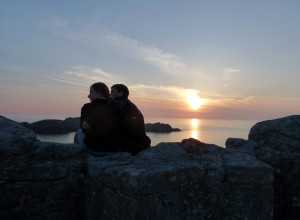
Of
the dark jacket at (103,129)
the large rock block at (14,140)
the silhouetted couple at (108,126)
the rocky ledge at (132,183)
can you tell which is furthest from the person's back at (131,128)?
the large rock block at (14,140)

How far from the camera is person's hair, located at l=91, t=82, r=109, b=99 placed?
12.2 ft

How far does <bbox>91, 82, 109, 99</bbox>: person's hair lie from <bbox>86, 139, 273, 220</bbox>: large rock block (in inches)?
41.9

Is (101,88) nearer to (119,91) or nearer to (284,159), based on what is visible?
(119,91)

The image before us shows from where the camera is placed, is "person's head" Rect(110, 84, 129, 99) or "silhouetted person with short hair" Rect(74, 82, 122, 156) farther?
"person's head" Rect(110, 84, 129, 99)

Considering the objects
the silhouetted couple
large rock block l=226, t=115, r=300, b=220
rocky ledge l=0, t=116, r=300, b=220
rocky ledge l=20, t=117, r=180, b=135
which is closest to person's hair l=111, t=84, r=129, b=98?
the silhouetted couple

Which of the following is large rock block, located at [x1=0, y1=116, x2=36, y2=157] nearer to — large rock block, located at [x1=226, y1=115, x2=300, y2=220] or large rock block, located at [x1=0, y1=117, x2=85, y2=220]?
large rock block, located at [x1=0, y1=117, x2=85, y2=220]

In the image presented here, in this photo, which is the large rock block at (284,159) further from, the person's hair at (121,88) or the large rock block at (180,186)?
the person's hair at (121,88)

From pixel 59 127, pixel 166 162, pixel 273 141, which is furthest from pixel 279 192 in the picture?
pixel 59 127

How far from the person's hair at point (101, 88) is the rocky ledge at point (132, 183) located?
93 cm

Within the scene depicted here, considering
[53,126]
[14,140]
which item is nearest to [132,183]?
[14,140]

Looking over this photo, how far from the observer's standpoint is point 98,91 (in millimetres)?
3719

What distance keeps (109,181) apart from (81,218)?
1.05m

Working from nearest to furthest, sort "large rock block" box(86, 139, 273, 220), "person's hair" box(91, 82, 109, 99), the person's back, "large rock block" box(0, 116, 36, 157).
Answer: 1. "large rock block" box(86, 139, 273, 220)
2. "large rock block" box(0, 116, 36, 157)
3. the person's back
4. "person's hair" box(91, 82, 109, 99)

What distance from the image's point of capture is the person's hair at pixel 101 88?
3.72 m
